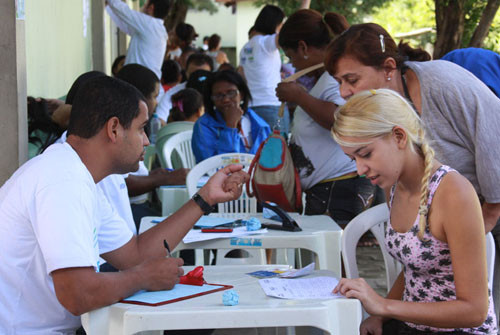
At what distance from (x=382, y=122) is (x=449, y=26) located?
5092mm

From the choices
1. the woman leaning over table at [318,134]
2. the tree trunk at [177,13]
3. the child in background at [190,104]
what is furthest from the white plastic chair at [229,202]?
the tree trunk at [177,13]

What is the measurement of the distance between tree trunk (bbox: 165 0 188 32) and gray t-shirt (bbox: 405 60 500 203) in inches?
503

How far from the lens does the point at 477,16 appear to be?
7.36 meters

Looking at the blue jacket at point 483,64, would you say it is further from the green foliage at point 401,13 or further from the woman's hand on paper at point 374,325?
the woman's hand on paper at point 374,325

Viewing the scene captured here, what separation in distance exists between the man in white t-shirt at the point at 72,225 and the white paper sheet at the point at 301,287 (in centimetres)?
30

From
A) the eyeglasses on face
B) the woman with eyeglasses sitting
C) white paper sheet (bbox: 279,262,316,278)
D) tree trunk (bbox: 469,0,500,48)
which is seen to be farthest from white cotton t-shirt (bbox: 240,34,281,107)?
white paper sheet (bbox: 279,262,316,278)

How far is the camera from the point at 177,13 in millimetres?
15242

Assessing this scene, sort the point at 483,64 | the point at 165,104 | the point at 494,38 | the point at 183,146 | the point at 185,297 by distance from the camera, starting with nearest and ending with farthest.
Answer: the point at 185,297
the point at 483,64
the point at 183,146
the point at 165,104
the point at 494,38

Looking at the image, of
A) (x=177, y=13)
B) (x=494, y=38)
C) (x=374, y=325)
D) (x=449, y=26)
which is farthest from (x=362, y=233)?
(x=177, y=13)

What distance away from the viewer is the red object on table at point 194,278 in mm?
2246

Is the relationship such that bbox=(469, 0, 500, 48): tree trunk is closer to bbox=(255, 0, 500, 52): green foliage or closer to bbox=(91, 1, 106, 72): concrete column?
bbox=(255, 0, 500, 52): green foliage

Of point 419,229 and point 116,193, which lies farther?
point 116,193

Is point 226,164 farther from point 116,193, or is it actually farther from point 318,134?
point 116,193

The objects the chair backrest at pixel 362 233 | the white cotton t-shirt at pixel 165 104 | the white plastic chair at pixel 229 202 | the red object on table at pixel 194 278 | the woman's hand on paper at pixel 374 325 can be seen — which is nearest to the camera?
the red object on table at pixel 194 278
